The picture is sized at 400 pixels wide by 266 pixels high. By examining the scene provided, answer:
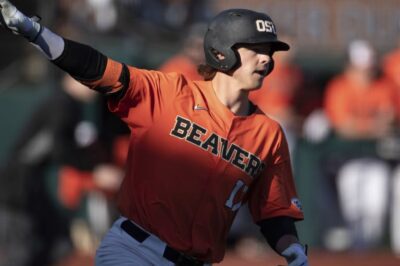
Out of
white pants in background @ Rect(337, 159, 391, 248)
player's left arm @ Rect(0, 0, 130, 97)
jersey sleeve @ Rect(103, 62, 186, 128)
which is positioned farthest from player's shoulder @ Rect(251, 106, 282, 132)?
white pants in background @ Rect(337, 159, 391, 248)

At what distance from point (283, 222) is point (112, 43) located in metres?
4.84

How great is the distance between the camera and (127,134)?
924cm

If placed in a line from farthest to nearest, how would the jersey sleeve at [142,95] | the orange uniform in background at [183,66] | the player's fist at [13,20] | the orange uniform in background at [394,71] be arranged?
the orange uniform in background at [394,71], the orange uniform in background at [183,66], the jersey sleeve at [142,95], the player's fist at [13,20]

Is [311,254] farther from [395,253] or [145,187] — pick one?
[145,187]

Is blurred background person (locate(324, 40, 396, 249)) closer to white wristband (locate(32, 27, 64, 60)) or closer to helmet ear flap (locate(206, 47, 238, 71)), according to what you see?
helmet ear flap (locate(206, 47, 238, 71))

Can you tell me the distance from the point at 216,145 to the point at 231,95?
30 cm

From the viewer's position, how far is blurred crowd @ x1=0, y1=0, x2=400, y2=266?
9.17 m

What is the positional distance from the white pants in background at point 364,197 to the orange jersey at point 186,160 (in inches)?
195

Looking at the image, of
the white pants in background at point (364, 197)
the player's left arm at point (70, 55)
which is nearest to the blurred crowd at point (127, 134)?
the white pants in background at point (364, 197)

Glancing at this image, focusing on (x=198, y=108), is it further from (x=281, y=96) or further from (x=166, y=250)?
(x=281, y=96)

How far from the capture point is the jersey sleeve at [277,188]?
5.26m

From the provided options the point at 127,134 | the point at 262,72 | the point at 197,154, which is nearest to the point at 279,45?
the point at 262,72

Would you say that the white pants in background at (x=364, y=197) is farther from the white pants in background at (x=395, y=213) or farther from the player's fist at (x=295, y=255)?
the player's fist at (x=295, y=255)

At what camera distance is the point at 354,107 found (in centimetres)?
1009
